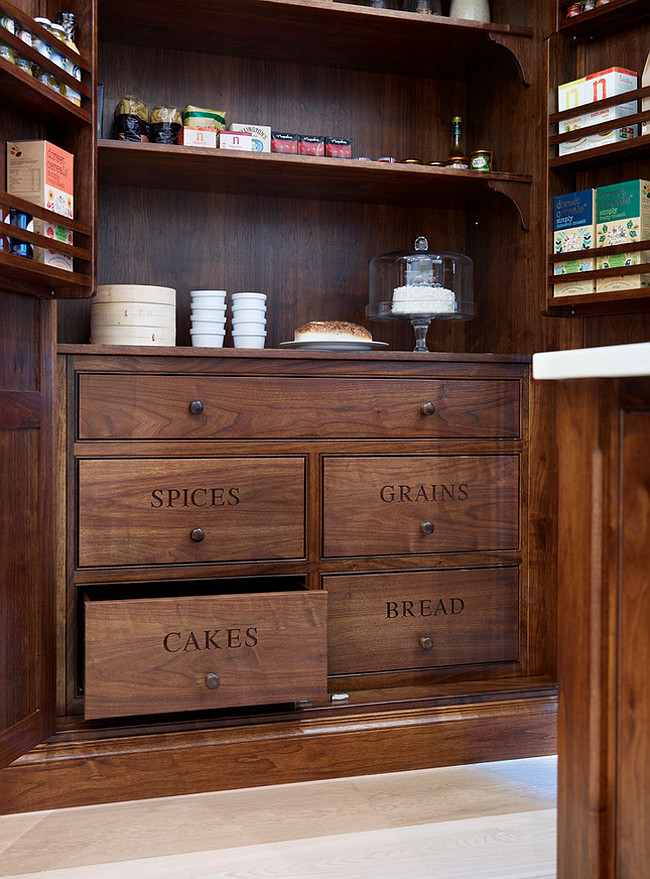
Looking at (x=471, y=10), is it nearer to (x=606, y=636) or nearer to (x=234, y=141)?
(x=234, y=141)

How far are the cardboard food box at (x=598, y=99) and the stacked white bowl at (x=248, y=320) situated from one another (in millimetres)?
825

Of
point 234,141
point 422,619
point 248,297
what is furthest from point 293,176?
point 422,619

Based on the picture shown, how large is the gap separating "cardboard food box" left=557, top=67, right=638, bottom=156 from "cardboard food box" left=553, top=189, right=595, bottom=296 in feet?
0.37

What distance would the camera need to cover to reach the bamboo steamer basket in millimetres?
1852

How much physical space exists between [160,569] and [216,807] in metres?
0.49

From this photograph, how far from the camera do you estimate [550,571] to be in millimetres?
1982

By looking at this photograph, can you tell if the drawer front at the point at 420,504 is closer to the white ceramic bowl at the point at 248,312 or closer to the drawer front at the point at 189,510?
the drawer front at the point at 189,510

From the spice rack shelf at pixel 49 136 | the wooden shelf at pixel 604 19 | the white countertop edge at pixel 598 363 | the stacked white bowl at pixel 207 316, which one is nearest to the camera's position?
the white countertop edge at pixel 598 363

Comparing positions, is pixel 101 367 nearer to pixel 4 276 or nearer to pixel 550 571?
pixel 4 276

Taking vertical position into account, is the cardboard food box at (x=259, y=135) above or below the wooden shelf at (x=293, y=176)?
above

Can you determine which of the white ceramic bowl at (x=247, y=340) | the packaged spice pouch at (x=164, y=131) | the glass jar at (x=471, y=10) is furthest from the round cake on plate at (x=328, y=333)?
the glass jar at (x=471, y=10)

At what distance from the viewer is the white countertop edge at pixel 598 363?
69 centimetres

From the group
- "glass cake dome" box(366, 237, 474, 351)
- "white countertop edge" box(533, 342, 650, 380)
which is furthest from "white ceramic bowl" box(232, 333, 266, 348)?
"white countertop edge" box(533, 342, 650, 380)

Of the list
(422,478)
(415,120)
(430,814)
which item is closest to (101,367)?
(422,478)
